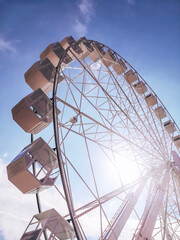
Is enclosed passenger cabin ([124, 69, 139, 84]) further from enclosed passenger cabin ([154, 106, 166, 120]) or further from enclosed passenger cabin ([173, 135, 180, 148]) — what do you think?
enclosed passenger cabin ([173, 135, 180, 148])

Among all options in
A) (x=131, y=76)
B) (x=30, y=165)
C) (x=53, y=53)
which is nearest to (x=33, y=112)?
(x=30, y=165)

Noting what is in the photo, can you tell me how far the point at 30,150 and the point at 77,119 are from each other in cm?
194

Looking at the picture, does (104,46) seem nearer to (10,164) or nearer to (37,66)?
A: (37,66)

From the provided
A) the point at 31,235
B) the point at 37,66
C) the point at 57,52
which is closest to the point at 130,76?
the point at 57,52

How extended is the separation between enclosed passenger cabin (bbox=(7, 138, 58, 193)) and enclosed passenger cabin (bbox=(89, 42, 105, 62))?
6.86m

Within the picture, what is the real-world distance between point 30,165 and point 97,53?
26.2ft

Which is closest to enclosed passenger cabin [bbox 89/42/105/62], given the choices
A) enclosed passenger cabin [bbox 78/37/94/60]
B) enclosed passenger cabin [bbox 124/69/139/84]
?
enclosed passenger cabin [bbox 78/37/94/60]

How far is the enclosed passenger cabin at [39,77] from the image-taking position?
7023 mm

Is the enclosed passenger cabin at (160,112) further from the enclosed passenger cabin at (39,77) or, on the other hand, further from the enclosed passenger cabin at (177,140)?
the enclosed passenger cabin at (39,77)

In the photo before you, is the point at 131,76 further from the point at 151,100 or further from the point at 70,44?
the point at 70,44

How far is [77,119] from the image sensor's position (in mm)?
A: 6418

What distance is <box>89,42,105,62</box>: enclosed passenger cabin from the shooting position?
34.4 ft

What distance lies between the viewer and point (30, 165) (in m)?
→ 5.13

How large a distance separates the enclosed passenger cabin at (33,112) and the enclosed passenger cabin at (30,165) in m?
0.55
